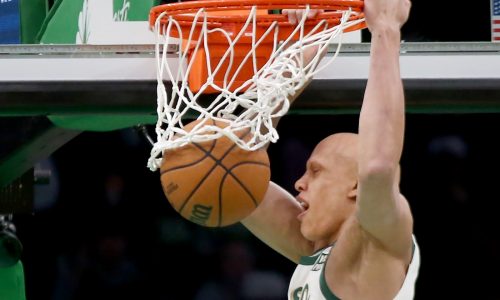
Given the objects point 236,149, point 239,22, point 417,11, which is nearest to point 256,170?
point 236,149

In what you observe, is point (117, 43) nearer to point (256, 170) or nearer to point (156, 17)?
point (156, 17)

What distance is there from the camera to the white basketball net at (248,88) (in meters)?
3.50

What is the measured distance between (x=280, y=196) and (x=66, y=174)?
229 cm

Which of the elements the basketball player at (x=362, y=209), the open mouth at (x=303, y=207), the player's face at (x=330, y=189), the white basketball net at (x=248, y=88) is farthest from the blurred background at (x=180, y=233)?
the white basketball net at (x=248, y=88)

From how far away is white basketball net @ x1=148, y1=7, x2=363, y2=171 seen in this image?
3.50 meters

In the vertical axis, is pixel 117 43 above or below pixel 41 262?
above

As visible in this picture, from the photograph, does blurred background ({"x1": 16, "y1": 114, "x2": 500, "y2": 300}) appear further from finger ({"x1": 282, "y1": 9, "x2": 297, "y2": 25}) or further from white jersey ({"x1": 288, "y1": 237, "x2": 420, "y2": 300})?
finger ({"x1": 282, "y1": 9, "x2": 297, "y2": 25})

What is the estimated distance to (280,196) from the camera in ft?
13.8

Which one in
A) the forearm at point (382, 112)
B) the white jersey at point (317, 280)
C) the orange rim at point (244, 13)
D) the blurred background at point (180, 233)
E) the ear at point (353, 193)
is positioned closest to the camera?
the forearm at point (382, 112)

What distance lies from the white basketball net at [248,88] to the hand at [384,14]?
10 centimetres

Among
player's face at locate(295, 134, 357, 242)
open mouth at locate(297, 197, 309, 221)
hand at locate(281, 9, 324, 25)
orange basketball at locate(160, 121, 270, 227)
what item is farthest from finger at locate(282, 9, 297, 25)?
open mouth at locate(297, 197, 309, 221)

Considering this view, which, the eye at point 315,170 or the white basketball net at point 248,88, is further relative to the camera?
the eye at point 315,170

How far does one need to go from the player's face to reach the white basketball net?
341mm

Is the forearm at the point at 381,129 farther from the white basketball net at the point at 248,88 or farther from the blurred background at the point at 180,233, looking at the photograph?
the blurred background at the point at 180,233
